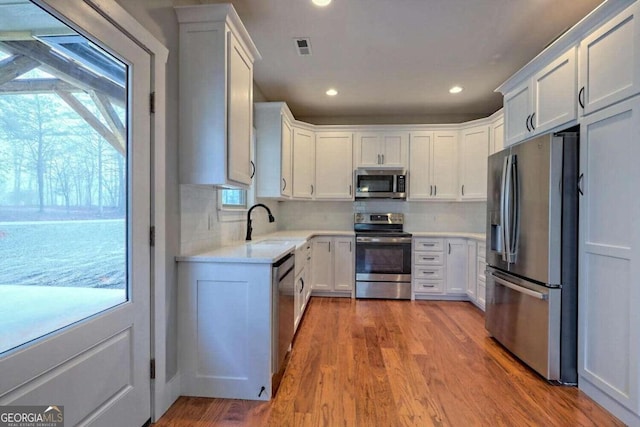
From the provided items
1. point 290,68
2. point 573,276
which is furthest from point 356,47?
point 573,276

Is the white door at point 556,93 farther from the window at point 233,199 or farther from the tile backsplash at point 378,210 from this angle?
the window at point 233,199

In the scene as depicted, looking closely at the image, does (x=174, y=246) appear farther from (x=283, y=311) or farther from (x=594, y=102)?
(x=594, y=102)

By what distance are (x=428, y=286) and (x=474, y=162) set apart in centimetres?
177

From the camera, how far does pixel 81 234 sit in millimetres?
1273

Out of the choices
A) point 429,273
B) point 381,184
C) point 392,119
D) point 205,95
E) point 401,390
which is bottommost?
point 401,390

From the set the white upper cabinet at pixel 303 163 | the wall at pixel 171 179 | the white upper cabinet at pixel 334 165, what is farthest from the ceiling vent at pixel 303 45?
the white upper cabinet at pixel 334 165

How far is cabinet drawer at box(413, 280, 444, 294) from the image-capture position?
4.01 meters

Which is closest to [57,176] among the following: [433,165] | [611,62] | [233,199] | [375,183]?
[233,199]

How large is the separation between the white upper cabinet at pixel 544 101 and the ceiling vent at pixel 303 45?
1873 millimetres

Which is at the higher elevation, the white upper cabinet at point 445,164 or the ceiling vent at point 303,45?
the ceiling vent at point 303,45

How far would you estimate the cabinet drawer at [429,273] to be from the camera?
4020 mm

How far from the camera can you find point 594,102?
1856mm

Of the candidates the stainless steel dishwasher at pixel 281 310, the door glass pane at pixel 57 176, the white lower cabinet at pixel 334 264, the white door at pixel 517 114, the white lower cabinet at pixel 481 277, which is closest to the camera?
the door glass pane at pixel 57 176

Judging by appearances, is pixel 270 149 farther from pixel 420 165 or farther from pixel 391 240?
pixel 420 165
